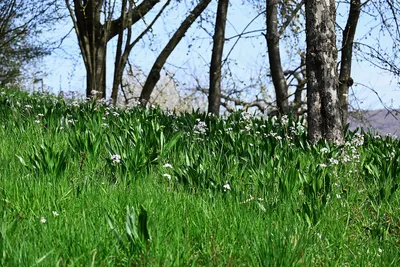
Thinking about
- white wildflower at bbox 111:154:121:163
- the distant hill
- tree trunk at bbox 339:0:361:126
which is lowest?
white wildflower at bbox 111:154:121:163

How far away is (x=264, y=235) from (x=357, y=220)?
1.34 meters

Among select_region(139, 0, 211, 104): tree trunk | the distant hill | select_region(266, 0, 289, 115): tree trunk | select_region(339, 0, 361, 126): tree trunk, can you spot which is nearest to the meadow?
the distant hill

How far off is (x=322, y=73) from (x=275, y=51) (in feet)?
19.6

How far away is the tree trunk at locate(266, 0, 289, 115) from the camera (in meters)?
12.8

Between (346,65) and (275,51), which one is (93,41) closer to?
(275,51)

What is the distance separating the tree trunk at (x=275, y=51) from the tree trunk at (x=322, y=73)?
5.23 m

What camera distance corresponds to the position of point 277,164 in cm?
529

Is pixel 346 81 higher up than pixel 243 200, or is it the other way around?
pixel 346 81

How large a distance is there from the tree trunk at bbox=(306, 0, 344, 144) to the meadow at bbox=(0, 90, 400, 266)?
1.06m

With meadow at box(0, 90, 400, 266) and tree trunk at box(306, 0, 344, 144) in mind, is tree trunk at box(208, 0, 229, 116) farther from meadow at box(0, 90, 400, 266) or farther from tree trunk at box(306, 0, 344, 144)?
meadow at box(0, 90, 400, 266)

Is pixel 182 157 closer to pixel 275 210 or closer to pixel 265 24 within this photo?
pixel 275 210

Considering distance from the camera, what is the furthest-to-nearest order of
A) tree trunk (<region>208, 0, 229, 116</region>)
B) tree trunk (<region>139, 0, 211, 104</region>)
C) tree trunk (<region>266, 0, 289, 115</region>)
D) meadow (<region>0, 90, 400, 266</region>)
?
tree trunk (<region>139, 0, 211, 104</region>) < tree trunk (<region>208, 0, 229, 116</region>) < tree trunk (<region>266, 0, 289, 115</region>) < meadow (<region>0, 90, 400, 266</region>)

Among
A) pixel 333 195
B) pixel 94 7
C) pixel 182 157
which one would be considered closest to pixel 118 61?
pixel 94 7

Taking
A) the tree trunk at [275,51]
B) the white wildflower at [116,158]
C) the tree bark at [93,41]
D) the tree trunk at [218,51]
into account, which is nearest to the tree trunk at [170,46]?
the tree bark at [93,41]
